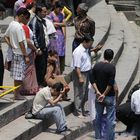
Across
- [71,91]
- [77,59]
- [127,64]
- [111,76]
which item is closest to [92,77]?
[111,76]

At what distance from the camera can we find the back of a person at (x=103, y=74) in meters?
9.96

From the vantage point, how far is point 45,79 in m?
11.3

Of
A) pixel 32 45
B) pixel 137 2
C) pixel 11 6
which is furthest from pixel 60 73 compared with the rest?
pixel 137 2

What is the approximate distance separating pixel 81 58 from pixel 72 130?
1.22 m

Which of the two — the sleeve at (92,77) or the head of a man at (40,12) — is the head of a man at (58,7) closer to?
the head of a man at (40,12)

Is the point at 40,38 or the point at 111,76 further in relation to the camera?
the point at 40,38

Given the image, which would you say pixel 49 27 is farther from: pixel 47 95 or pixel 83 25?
pixel 47 95

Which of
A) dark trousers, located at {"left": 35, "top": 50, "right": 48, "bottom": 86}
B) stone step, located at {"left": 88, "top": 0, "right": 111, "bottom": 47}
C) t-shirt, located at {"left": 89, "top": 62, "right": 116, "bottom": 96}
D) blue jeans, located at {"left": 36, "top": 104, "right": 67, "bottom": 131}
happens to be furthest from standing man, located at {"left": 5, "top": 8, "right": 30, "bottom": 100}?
stone step, located at {"left": 88, "top": 0, "right": 111, "bottom": 47}

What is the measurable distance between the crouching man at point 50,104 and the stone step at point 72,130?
6.8 inches

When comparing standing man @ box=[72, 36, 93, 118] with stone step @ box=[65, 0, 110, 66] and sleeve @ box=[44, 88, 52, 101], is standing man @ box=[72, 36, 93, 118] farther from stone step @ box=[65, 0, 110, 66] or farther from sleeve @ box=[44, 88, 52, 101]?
stone step @ box=[65, 0, 110, 66]

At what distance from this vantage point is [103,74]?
1001cm

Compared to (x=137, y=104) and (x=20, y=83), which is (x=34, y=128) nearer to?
(x=20, y=83)

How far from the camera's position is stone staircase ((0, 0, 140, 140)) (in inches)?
389

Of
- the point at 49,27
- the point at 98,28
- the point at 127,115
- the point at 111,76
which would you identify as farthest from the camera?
the point at 98,28
